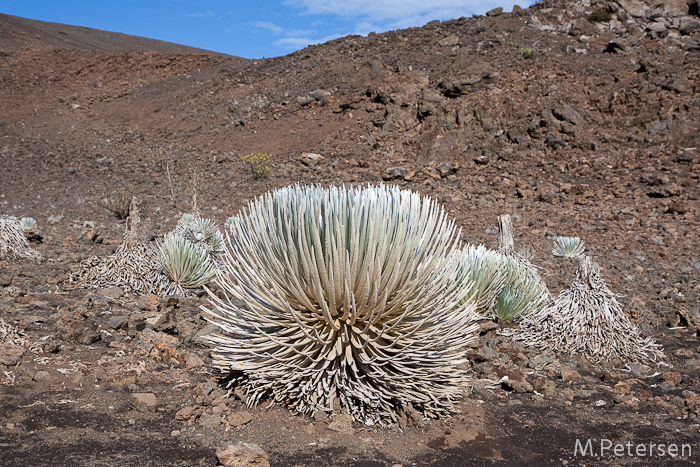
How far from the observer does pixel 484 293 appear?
419cm

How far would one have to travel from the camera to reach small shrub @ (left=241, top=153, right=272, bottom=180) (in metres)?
11.4

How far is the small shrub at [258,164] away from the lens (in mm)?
11352

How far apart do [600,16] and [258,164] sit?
11.6 m

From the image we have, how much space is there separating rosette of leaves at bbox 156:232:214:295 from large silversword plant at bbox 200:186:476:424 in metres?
2.17

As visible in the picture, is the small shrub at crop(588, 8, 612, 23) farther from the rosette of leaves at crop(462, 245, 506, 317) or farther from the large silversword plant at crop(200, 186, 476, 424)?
the large silversword plant at crop(200, 186, 476, 424)

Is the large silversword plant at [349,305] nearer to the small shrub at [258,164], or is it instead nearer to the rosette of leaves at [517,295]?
the rosette of leaves at [517,295]

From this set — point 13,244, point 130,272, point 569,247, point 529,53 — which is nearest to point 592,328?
point 569,247

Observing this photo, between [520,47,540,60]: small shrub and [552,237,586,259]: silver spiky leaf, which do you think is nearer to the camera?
[552,237,586,259]: silver spiky leaf

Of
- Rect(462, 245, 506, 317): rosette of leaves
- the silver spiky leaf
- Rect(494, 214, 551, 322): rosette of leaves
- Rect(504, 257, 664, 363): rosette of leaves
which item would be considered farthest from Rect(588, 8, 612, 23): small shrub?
Rect(504, 257, 664, 363): rosette of leaves

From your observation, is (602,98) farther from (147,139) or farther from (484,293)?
(147,139)

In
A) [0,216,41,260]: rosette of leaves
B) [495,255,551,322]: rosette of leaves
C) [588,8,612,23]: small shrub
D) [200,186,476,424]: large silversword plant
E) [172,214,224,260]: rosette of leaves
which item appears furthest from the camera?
[588,8,612,23]: small shrub

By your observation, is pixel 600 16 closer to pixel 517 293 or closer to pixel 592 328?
pixel 517 293

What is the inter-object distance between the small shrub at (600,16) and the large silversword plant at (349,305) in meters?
16.3

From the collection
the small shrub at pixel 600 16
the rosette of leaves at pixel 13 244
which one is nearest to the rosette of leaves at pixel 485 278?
the rosette of leaves at pixel 13 244
